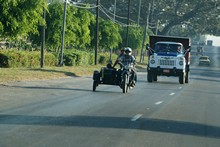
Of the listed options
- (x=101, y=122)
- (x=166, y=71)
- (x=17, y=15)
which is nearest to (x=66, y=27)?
(x=166, y=71)

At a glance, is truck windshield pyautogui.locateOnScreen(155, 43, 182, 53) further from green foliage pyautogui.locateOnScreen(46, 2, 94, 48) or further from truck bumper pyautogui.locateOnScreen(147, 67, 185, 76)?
green foliage pyautogui.locateOnScreen(46, 2, 94, 48)

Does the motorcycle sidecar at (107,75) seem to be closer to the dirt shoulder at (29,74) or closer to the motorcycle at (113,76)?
the motorcycle at (113,76)

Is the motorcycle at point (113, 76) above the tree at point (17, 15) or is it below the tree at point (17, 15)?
below

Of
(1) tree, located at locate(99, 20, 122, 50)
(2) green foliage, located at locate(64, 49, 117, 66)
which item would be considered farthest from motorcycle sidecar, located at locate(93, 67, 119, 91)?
(1) tree, located at locate(99, 20, 122, 50)

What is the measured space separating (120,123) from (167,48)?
870 inches

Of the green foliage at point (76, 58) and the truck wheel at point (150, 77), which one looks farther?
the green foliage at point (76, 58)

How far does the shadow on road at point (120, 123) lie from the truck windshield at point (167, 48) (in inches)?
816

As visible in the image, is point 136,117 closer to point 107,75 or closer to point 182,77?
point 107,75

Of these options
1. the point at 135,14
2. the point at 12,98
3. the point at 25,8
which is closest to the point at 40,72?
the point at 25,8

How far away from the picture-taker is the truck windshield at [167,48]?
35.4 meters

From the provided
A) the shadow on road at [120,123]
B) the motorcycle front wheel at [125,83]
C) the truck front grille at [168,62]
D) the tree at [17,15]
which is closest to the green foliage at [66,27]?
the truck front grille at [168,62]

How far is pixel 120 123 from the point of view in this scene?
13.8 m

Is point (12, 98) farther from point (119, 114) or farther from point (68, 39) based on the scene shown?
point (68, 39)

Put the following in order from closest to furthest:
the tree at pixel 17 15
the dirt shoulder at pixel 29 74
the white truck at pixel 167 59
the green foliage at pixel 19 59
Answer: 1. the tree at pixel 17 15
2. the dirt shoulder at pixel 29 74
3. the white truck at pixel 167 59
4. the green foliage at pixel 19 59
